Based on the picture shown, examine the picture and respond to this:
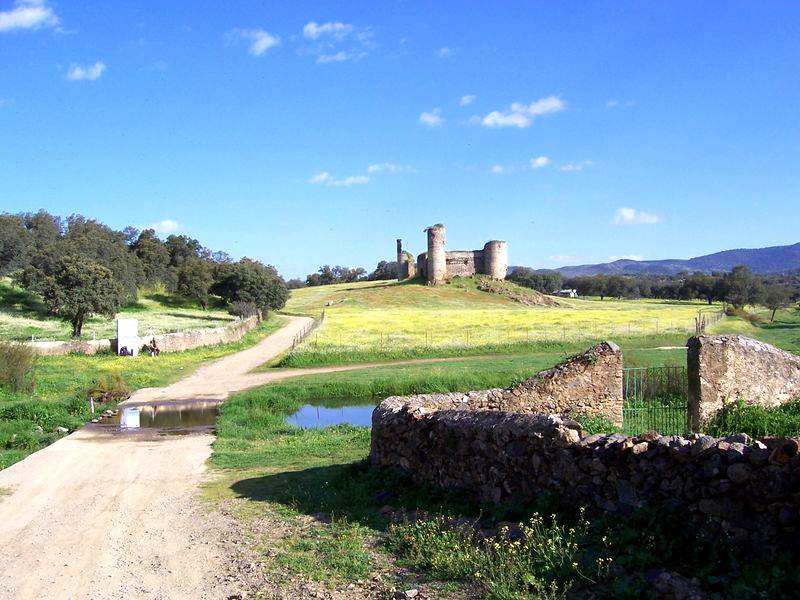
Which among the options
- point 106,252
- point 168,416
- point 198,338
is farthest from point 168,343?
point 106,252

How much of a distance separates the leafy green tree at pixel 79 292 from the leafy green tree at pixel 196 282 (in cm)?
2983

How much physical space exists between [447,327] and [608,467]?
49.7 meters

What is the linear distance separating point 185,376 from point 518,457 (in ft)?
82.7

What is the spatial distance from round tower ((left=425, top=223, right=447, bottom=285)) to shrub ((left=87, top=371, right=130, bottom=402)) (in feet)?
247

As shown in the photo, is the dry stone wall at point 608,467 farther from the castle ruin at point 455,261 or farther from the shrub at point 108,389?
the castle ruin at point 455,261

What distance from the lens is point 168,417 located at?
21.8 m

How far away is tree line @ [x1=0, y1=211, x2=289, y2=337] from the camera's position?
163 feet

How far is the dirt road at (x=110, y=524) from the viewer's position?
7.71m

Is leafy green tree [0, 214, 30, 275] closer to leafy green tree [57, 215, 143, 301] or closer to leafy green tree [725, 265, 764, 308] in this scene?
leafy green tree [57, 215, 143, 301]

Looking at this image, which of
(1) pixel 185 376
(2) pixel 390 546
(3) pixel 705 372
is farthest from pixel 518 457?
(1) pixel 185 376

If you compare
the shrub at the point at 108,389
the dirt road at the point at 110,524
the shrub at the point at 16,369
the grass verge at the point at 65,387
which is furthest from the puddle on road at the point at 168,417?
the shrub at the point at 16,369

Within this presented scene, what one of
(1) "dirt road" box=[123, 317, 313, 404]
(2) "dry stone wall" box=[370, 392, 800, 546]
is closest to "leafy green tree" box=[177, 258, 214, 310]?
(1) "dirt road" box=[123, 317, 313, 404]

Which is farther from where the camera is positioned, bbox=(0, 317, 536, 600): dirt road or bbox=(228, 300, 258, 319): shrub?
bbox=(228, 300, 258, 319): shrub

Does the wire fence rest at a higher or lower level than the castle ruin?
lower
